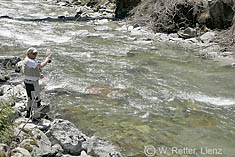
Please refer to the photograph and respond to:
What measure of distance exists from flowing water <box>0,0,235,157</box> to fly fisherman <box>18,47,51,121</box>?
1.11m

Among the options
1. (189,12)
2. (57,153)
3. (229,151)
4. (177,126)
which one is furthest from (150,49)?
(57,153)

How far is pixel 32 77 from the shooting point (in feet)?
22.2

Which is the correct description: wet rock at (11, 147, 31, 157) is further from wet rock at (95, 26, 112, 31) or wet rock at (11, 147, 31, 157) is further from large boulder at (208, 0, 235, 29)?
wet rock at (95, 26, 112, 31)

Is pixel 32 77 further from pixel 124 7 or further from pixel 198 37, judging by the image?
pixel 124 7

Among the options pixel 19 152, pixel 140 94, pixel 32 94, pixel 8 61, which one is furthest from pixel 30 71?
pixel 8 61

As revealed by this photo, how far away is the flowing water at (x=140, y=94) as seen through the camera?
7008 millimetres

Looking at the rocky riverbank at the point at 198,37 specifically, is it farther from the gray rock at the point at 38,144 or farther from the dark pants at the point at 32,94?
the gray rock at the point at 38,144

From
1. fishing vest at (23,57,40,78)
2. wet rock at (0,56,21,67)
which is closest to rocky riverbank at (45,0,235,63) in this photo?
wet rock at (0,56,21,67)

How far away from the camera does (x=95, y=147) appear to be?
5.96 meters

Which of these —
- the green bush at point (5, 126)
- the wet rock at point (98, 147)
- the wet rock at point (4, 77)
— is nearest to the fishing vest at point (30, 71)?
the green bush at point (5, 126)

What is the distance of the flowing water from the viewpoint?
7.01 meters

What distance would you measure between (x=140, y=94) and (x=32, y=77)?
385 centimetres

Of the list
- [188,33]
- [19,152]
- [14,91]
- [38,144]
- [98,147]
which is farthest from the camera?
[188,33]

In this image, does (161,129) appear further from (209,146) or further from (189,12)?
(189,12)
